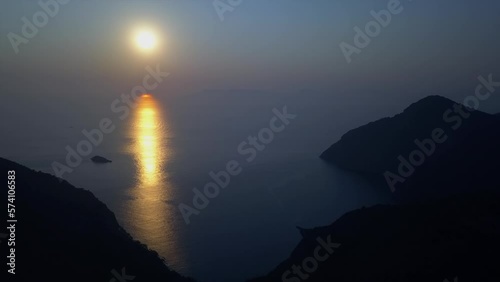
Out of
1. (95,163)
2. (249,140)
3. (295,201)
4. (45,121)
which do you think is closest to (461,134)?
(295,201)

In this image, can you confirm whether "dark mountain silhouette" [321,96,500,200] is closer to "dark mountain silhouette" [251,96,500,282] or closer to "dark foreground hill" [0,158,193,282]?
"dark mountain silhouette" [251,96,500,282]

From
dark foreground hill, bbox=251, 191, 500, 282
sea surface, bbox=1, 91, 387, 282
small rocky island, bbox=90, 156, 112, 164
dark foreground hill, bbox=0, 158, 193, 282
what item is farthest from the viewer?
small rocky island, bbox=90, 156, 112, 164

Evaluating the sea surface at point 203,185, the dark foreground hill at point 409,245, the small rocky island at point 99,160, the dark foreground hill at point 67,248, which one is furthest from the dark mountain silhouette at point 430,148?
the small rocky island at point 99,160

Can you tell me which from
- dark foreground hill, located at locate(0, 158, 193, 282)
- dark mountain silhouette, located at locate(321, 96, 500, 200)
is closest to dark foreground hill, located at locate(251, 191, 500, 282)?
dark foreground hill, located at locate(0, 158, 193, 282)

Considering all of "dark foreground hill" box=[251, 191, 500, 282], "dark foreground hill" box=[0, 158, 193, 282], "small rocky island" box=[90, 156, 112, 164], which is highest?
"small rocky island" box=[90, 156, 112, 164]

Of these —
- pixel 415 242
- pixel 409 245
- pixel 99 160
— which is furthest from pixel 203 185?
pixel 415 242

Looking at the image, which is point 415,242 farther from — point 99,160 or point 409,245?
point 99,160
